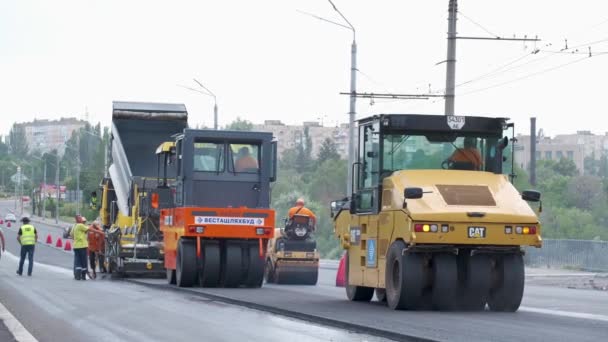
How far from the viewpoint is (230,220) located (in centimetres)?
2577

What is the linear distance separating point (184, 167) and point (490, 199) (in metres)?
9.63

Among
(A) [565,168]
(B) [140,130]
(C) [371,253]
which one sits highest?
(A) [565,168]

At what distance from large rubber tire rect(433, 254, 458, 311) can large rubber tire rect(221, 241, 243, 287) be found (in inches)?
354

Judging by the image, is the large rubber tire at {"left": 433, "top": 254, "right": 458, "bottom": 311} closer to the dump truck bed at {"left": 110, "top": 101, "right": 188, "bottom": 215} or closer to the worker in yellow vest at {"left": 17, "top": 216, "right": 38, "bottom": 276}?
the dump truck bed at {"left": 110, "top": 101, "right": 188, "bottom": 215}

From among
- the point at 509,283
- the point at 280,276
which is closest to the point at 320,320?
the point at 509,283

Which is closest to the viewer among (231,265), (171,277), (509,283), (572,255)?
(509,283)

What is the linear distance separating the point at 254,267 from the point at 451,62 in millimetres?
7599

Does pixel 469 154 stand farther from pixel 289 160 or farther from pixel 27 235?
pixel 289 160

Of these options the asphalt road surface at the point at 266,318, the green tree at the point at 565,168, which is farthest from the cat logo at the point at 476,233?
the green tree at the point at 565,168

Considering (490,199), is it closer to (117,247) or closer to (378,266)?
(378,266)

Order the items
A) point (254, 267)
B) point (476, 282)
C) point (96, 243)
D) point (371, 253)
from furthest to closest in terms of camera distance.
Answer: point (96, 243)
point (254, 267)
point (371, 253)
point (476, 282)

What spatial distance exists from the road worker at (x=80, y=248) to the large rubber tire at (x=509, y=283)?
15678 mm

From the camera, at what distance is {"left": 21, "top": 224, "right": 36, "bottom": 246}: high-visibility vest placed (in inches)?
1344

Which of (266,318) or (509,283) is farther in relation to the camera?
(509,283)
